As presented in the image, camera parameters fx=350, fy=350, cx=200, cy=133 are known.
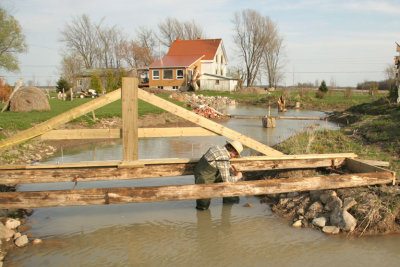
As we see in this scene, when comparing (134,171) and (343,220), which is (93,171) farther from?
(343,220)

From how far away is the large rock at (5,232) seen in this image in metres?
5.05

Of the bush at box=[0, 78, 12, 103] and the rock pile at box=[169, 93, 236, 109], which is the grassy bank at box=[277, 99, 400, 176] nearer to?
the rock pile at box=[169, 93, 236, 109]

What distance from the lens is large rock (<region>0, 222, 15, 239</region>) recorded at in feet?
16.6

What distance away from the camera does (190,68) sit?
1922 inches

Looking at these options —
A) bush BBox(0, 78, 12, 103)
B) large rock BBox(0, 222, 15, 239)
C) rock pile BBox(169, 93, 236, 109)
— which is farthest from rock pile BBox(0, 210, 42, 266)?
rock pile BBox(169, 93, 236, 109)

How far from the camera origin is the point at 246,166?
22.2 ft

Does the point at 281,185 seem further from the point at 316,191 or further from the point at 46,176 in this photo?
the point at 46,176

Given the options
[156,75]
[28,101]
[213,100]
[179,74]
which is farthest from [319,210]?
[156,75]

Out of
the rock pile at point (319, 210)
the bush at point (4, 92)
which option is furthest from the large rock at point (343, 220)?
the bush at point (4, 92)

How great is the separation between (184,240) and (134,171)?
1.55m

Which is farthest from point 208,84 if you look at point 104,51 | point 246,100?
point 104,51

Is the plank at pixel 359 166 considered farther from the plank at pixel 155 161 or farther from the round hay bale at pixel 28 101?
the round hay bale at pixel 28 101

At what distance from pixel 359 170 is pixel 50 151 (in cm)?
968

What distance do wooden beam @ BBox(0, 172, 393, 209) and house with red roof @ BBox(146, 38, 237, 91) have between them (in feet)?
138
